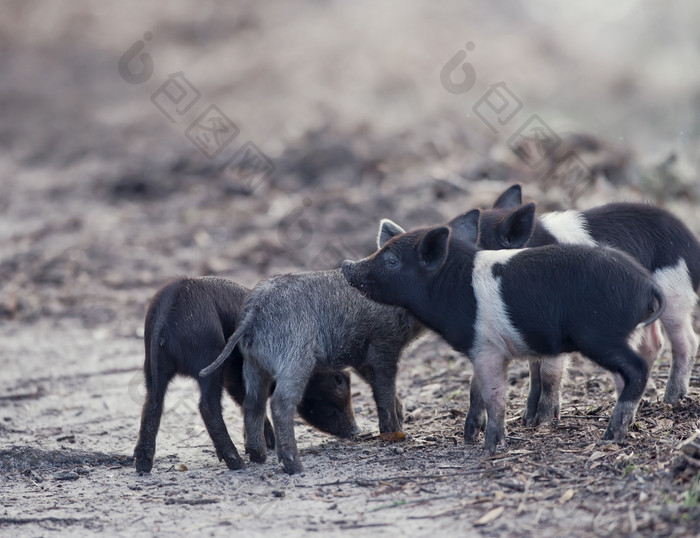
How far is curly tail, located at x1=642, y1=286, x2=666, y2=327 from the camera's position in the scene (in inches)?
232

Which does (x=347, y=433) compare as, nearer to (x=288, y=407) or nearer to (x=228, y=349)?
(x=288, y=407)

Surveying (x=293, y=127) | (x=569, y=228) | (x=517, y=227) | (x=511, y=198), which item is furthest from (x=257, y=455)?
(x=293, y=127)

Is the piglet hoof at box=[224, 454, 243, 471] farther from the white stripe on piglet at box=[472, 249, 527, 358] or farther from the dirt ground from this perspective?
the white stripe on piglet at box=[472, 249, 527, 358]

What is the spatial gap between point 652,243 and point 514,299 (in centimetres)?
148

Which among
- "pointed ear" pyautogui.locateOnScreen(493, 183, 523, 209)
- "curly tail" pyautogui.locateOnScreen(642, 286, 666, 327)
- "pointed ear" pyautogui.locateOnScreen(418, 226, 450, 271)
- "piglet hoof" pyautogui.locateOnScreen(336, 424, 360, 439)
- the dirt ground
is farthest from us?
"pointed ear" pyautogui.locateOnScreen(493, 183, 523, 209)

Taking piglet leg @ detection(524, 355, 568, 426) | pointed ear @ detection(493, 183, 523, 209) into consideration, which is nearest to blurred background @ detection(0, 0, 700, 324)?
pointed ear @ detection(493, 183, 523, 209)

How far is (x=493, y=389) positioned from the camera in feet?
20.6

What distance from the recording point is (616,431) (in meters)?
6.10

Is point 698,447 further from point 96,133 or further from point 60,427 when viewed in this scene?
point 96,133

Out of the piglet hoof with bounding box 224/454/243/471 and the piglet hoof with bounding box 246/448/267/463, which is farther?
the piglet hoof with bounding box 246/448/267/463

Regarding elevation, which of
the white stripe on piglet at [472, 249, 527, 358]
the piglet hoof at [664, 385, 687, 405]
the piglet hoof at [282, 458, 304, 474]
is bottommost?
the piglet hoof at [664, 385, 687, 405]

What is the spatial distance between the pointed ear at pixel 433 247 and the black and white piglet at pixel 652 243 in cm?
78

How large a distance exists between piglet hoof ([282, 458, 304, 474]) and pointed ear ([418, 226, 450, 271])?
5.04ft

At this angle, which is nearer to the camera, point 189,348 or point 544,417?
point 189,348
